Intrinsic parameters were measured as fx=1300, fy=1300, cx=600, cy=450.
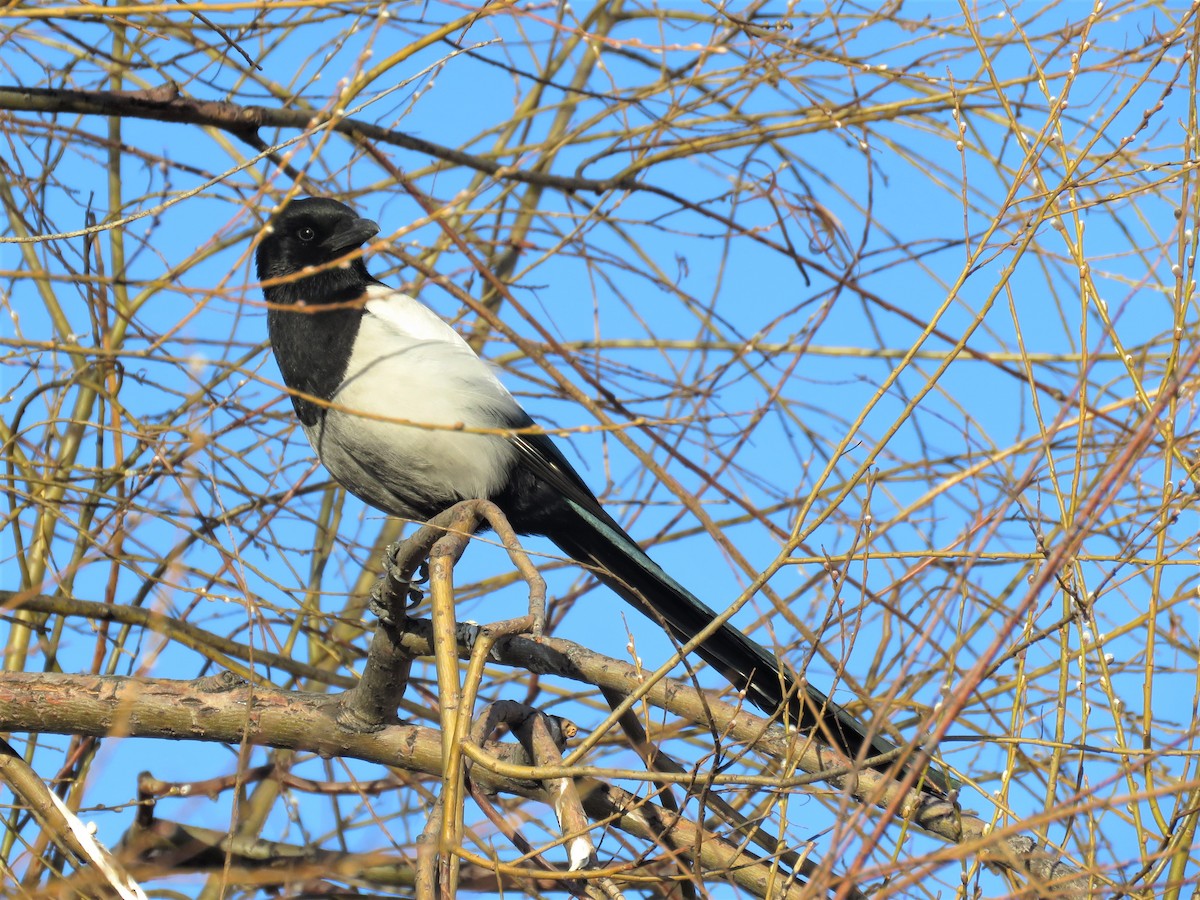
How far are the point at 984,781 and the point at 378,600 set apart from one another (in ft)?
4.84

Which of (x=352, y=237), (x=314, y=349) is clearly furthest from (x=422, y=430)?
(x=352, y=237)

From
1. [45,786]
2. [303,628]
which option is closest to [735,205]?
[303,628]

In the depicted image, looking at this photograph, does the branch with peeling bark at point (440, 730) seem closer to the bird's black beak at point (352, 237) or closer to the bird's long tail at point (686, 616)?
the bird's long tail at point (686, 616)

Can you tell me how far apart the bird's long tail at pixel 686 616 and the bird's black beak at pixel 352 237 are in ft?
2.50

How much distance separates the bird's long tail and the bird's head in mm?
758

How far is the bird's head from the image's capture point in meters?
2.96

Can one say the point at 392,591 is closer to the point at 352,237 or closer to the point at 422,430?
the point at 422,430

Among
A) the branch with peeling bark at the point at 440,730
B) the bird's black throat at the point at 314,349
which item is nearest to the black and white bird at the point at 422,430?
the bird's black throat at the point at 314,349

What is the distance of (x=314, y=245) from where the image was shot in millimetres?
3055

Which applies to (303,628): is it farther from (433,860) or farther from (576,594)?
(433,860)

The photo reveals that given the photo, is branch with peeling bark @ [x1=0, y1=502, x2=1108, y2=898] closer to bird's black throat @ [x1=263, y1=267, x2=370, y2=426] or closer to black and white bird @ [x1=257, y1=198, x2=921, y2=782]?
black and white bird @ [x1=257, y1=198, x2=921, y2=782]

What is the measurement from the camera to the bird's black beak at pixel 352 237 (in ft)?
9.61

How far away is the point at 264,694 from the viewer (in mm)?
2477

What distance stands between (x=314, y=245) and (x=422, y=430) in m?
0.65
